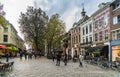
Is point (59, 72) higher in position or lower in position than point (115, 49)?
lower

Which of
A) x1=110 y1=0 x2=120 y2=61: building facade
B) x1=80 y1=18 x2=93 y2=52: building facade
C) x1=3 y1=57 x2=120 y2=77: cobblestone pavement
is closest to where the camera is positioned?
x1=3 y1=57 x2=120 y2=77: cobblestone pavement

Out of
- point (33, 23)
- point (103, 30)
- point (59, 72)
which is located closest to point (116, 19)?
point (103, 30)

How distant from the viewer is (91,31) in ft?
167

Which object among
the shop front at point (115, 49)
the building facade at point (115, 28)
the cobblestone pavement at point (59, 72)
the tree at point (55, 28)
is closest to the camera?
the cobblestone pavement at point (59, 72)

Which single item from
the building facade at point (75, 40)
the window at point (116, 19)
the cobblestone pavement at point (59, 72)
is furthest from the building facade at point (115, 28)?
the building facade at point (75, 40)

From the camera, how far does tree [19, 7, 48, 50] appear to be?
225 ft

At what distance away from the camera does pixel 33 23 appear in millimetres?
68500

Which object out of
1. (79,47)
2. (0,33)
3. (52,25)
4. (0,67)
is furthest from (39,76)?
(0,33)

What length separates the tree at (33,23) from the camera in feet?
225

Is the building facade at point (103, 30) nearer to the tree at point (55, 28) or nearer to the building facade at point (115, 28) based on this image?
the building facade at point (115, 28)

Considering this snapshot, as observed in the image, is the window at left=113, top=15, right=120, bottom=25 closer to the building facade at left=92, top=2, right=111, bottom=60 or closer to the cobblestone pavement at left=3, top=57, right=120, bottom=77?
the building facade at left=92, top=2, right=111, bottom=60

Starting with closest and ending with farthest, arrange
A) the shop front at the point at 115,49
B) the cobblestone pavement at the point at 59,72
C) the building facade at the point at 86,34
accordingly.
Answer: the cobblestone pavement at the point at 59,72 → the shop front at the point at 115,49 → the building facade at the point at 86,34

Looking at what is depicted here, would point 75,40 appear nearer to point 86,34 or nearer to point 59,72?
point 86,34

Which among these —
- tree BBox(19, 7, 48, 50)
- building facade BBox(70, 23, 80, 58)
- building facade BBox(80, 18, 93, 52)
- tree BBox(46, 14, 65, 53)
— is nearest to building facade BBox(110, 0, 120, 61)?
building facade BBox(80, 18, 93, 52)
